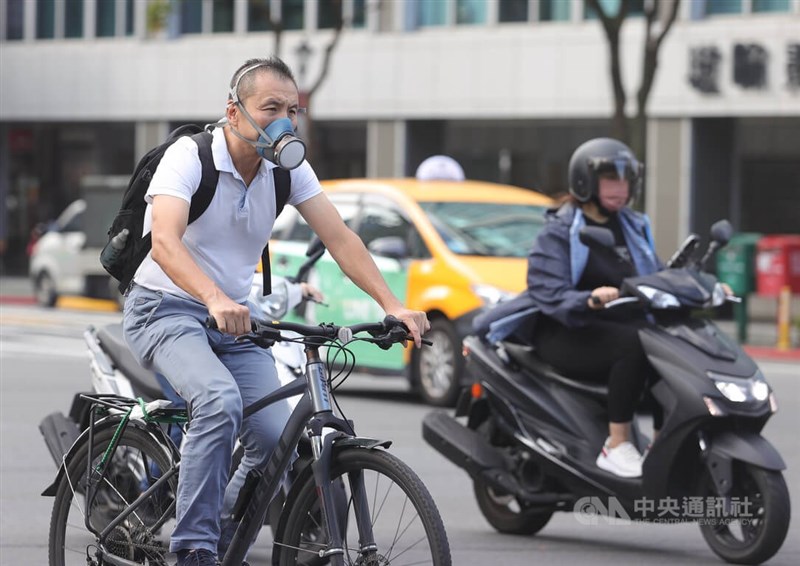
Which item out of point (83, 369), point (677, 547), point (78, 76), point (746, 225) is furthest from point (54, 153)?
point (677, 547)

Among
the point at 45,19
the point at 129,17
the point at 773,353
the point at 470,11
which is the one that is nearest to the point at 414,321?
the point at 773,353

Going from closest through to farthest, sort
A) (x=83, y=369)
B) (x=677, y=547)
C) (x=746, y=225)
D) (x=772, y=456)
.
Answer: (x=772, y=456) < (x=677, y=547) < (x=83, y=369) < (x=746, y=225)

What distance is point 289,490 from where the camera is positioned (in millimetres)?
4777

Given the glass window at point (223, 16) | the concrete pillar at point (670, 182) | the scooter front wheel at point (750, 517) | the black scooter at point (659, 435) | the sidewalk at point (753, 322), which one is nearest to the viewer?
the scooter front wheel at point (750, 517)

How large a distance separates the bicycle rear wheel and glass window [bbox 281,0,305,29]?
3040 centimetres

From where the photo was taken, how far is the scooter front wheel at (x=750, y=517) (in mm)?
6500

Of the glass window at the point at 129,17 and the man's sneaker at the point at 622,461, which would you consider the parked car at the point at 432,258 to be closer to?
the man's sneaker at the point at 622,461

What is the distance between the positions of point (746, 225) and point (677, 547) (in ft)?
73.2

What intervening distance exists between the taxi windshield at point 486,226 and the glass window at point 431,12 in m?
19.5

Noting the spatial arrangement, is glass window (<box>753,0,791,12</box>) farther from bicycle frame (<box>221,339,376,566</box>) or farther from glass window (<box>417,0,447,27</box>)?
bicycle frame (<box>221,339,376,566</box>)

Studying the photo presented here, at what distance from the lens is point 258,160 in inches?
196

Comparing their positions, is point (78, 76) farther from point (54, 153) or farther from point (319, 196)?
point (319, 196)

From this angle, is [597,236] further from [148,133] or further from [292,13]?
[148,133]

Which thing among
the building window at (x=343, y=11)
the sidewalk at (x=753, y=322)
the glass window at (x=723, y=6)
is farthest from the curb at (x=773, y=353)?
the building window at (x=343, y=11)
